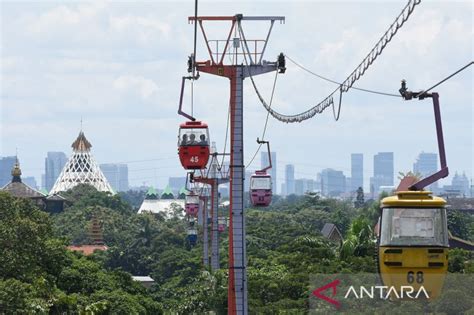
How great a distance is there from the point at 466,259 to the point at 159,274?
5299cm

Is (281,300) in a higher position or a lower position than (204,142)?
lower

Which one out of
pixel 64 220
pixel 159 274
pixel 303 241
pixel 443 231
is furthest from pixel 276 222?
pixel 443 231

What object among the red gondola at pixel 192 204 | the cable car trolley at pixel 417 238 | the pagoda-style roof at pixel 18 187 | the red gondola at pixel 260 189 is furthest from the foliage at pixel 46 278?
the pagoda-style roof at pixel 18 187

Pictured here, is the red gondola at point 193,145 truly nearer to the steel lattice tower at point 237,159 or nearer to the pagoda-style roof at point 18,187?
the steel lattice tower at point 237,159

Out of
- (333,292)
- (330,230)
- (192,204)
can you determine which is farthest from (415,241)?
(330,230)

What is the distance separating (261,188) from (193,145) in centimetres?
1639

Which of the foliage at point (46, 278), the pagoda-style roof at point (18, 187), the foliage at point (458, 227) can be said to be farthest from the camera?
the pagoda-style roof at point (18, 187)

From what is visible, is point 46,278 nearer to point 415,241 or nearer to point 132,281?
point 132,281

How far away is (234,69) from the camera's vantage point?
40.9 meters

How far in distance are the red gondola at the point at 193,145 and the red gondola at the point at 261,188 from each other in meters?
15.4

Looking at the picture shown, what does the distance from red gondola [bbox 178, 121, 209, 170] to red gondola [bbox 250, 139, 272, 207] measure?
15390mm

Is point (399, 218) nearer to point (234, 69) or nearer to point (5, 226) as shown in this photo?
point (234, 69)

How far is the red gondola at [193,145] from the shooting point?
42781 millimetres

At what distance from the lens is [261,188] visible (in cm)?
5903
